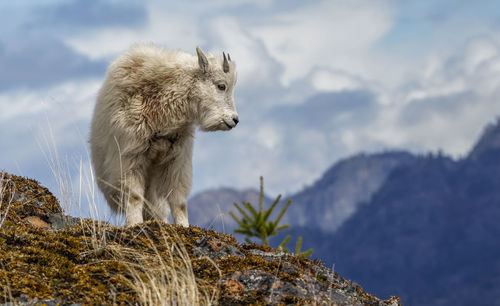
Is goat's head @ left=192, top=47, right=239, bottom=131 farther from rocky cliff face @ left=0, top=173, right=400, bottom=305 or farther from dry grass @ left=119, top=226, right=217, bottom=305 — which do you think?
dry grass @ left=119, top=226, right=217, bottom=305

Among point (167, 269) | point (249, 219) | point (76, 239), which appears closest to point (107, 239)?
point (76, 239)

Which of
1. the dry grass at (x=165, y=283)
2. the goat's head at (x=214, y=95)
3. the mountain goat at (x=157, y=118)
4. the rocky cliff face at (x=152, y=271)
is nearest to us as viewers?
the dry grass at (x=165, y=283)

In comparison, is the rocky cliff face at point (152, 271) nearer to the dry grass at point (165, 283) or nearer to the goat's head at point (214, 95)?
the dry grass at point (165, 283)

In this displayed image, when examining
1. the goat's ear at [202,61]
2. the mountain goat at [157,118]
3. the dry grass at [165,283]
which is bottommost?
the dry grass at [165,283]

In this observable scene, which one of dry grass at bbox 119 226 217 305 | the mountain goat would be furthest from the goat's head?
dry grass at bbox 119 226 217 305

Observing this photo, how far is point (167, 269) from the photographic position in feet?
23.4

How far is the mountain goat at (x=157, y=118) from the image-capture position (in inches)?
407

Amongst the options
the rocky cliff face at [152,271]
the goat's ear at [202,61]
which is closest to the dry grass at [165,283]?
the rocky cliff face at [152,271]

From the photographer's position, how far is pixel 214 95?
10.6m

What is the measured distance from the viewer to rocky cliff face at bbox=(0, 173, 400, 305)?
6.50 metres

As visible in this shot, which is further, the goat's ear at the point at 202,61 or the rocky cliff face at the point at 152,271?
the goat's ear at the point at 202,61

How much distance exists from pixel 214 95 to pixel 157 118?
97cm

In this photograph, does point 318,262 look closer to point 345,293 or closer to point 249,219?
point 345,293

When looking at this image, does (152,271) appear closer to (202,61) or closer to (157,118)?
(157,118)
